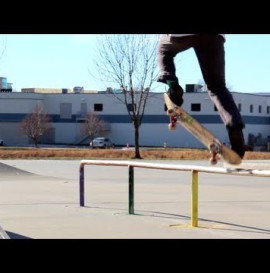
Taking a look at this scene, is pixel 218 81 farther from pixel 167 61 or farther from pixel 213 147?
pixel 213 147

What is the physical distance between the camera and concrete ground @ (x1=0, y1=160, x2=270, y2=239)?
1034cm

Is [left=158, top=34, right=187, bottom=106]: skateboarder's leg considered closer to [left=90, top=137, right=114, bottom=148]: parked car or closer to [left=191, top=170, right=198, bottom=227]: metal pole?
[left=191, top=170, right=198, bottom=227]: metal pole

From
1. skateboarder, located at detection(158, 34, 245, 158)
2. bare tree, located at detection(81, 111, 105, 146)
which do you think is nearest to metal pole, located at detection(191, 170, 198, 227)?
skateboarder, located at detection(158, 34, 245, 158)

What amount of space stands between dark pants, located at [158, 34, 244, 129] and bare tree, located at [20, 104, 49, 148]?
6083 cm

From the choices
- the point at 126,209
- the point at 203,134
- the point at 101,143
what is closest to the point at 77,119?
the point at 101,143

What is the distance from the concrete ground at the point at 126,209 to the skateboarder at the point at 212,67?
126 inches

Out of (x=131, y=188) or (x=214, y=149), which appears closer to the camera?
(x=214, y=149)

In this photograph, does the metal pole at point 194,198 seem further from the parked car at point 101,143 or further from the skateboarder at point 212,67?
the parked car at point 101,143

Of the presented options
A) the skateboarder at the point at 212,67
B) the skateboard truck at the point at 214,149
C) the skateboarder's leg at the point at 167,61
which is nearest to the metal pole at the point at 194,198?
the skateboard truck at the point at 214,149

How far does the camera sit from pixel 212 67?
712 cm

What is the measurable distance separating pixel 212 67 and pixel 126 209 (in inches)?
271
